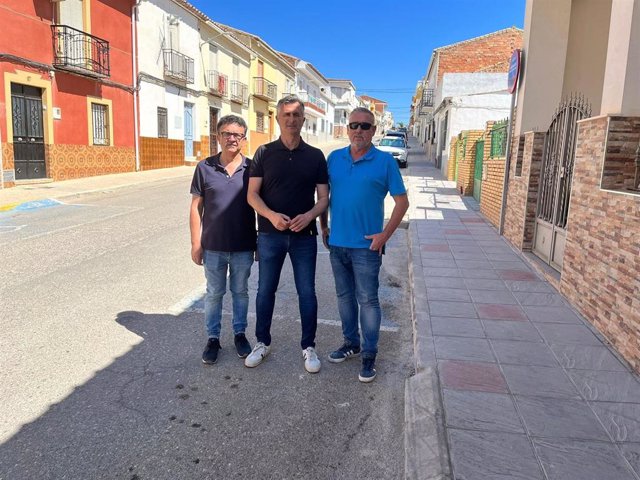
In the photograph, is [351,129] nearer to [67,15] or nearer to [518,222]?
[518,222]

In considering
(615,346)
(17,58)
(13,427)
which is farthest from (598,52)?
(17,58)

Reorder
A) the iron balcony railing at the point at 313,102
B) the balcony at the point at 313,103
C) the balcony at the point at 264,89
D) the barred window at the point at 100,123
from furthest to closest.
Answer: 1. the iron balcony railing at the point at 313,102
2. the balcony at the point at 313,103
3. the balcony at the point at 264,89
4. the barred window at the point at 100,123

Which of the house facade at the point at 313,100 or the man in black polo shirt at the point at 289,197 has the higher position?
the house facade at the point at 313,100

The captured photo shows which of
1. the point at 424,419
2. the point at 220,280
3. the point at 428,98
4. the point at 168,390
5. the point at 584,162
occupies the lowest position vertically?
the point at 168,390

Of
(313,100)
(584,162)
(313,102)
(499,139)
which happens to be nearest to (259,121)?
(313,102)

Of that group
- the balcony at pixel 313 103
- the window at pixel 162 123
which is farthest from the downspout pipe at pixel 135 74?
the balcony at pixel 313 103

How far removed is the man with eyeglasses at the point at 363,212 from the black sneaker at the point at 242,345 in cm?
88

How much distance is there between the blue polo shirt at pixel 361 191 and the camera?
3.27m

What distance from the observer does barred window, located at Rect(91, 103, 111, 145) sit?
57.2 feet

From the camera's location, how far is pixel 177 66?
22484mm

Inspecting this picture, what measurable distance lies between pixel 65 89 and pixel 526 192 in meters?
14.8

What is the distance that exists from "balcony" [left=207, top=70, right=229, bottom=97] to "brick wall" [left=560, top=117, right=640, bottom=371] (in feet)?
79.3

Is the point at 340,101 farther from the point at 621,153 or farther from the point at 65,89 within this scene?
the point at 621,153

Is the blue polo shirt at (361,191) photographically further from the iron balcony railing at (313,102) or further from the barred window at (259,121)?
the iron balcony railing at (313,102)
